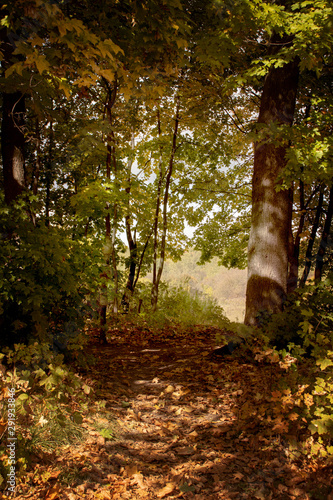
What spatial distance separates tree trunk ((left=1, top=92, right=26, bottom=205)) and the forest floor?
277 centimetres

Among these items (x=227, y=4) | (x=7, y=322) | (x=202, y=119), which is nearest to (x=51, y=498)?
(x=7, y=322)

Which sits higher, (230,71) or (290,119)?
(230,71)

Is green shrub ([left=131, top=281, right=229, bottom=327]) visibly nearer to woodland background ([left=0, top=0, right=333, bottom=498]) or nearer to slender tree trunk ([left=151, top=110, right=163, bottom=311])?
woodland background ([left=0, top=0, right=333, bottom=498])

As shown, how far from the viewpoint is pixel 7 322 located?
12.1 feet

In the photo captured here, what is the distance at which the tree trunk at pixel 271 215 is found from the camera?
17.9 ft

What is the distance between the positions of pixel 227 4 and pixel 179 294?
8697 millimetres

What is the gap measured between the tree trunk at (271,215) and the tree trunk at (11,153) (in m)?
3.73

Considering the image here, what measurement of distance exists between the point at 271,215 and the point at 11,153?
4.18 meters

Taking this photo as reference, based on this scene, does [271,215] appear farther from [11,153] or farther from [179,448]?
[11,153]

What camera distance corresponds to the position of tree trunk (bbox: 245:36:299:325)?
5.45m

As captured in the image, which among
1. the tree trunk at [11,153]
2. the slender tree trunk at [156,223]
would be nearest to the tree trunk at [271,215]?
the tree trunk at [11,153]

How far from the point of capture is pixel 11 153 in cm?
449

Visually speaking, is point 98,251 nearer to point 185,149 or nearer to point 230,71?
point 230,71

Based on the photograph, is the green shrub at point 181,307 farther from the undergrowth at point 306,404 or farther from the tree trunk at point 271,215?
the undergrowth at point 306,404
